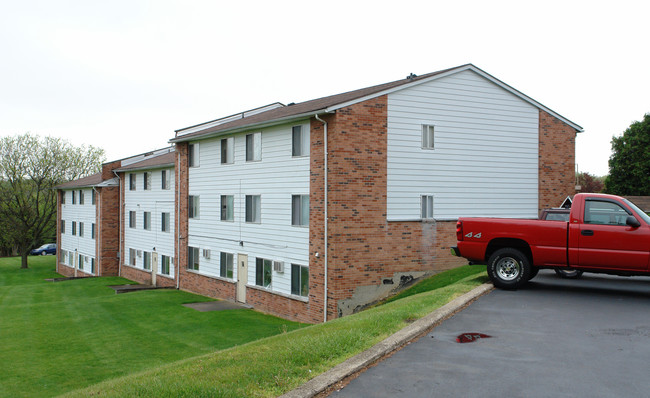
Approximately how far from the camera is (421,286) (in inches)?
731

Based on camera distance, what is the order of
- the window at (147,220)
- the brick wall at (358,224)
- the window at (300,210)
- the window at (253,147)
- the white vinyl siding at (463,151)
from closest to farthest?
the brick wall at (358,224), the white vinyl siding at (463,151), the window at (300,210), the window at (253,147), the window at (147,220)

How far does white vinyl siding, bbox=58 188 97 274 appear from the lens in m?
46.3

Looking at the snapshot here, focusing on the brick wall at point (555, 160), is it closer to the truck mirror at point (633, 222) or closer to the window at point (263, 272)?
the window at point (263, 272)

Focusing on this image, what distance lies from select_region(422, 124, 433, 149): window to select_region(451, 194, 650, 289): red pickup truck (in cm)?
830

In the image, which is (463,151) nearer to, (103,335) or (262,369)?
(103,335)

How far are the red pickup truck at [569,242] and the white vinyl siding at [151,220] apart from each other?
2392 cm

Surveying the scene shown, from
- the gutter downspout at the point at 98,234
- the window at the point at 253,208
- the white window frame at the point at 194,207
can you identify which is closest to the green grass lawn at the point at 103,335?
the window at the point at 253,208

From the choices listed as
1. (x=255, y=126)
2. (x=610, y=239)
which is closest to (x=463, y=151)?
(x=255, y=126)

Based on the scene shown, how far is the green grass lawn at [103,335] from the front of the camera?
1425 cm

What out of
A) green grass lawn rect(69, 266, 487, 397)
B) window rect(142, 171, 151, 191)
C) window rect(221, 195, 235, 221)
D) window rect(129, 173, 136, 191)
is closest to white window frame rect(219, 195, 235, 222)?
window rect(221, 195, 235, 221)

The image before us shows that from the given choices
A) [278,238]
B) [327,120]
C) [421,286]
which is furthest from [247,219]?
[421,286]

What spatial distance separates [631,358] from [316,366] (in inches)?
171

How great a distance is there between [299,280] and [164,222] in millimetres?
16910

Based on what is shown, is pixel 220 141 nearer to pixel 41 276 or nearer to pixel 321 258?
pixel 321 258
